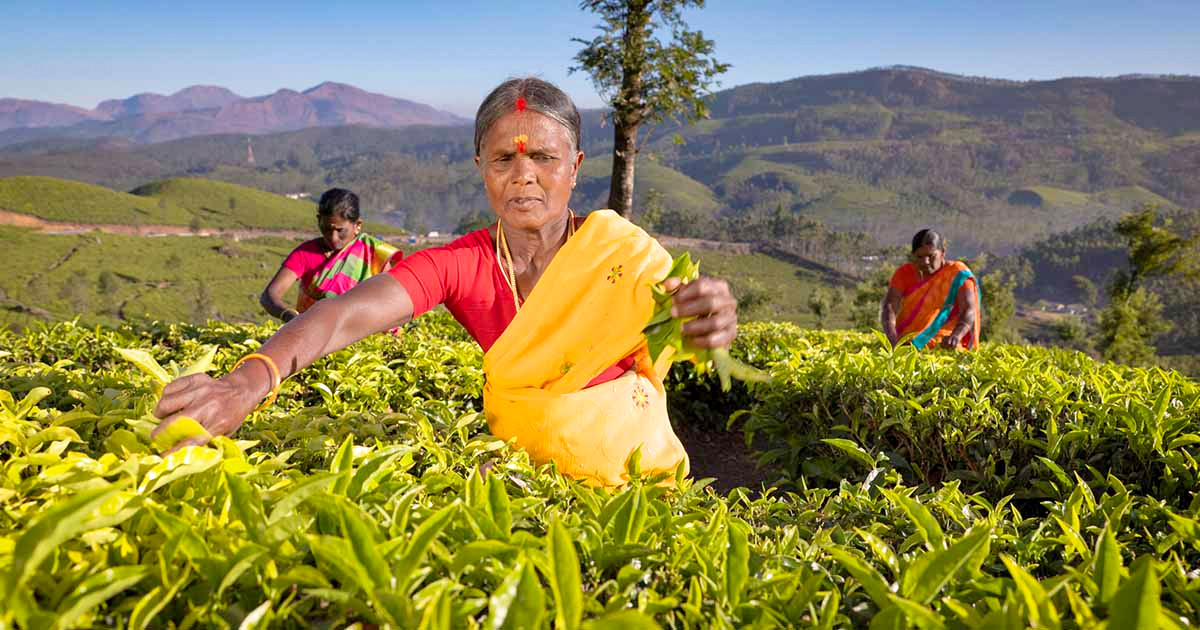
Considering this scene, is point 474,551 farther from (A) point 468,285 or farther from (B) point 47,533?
(A) point 468,285

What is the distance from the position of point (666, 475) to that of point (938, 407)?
6.31 feet

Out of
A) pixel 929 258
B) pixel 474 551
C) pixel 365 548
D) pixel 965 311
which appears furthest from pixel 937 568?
pixel 929 258

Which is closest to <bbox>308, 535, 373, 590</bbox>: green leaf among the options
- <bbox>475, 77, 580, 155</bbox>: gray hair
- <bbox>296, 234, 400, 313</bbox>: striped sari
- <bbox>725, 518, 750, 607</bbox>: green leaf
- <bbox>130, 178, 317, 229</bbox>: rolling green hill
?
<bbox>725, 518, 750, 607</bbox>: green leaf

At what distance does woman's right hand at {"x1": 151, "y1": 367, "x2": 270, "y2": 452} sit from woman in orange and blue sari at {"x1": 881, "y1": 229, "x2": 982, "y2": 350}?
6.05 metres

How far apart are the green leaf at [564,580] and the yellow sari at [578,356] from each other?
3.82 ft

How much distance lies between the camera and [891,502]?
2152mm

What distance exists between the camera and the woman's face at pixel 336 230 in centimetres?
596

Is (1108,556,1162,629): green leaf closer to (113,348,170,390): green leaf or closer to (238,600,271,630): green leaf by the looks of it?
(238,600,271,630): green leaf

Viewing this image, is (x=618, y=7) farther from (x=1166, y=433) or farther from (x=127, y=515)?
(x=127, y=515)

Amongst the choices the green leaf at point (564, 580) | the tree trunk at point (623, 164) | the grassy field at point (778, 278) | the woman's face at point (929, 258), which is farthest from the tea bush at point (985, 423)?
the grassy field at point (778, 278)

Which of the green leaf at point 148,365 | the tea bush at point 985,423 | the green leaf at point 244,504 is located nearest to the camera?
the green leaf at point 244,504

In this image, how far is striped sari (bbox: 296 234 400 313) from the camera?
19.0ft

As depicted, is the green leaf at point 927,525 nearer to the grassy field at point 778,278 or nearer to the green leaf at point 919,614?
the green leaf at point 919,614

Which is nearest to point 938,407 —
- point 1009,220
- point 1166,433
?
point 1166,433
